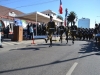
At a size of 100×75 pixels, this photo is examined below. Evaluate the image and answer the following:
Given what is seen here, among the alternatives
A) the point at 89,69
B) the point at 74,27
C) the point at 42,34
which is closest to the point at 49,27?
the point at 74,27

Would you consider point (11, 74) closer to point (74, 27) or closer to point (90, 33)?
point (74, 27)

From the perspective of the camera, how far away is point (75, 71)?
586 centimetres

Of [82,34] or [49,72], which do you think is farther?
[82,34]

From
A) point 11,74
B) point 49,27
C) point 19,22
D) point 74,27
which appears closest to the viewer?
point 11,74

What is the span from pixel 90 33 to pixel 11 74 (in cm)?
2049

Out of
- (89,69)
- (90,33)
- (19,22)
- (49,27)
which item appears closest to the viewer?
(89,69)

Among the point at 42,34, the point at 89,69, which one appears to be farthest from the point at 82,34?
the point at 89,69

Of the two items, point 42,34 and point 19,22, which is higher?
point 19,22

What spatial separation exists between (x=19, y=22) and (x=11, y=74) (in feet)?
55.2

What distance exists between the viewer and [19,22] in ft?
70.7

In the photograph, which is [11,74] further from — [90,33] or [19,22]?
[90,33]

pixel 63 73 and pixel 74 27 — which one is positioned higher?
pixel 74 27

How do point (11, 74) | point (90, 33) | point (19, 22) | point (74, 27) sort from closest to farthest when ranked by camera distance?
1. point (11, 74)
2. point (74, 27)
3. point (19, 22)
4. point (90, 33)

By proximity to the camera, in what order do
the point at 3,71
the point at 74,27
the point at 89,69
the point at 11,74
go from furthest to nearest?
the point at 74,27 → the point at 89,69 → the point at 3,71 → the point at 11,74
